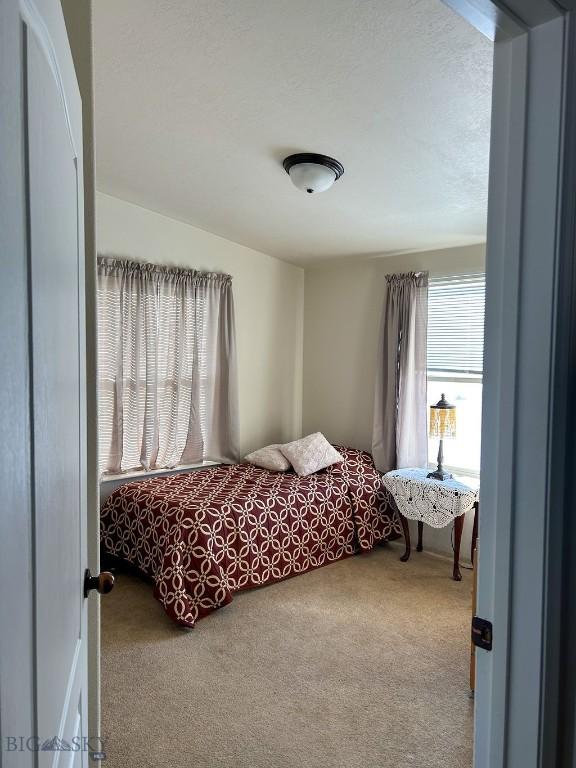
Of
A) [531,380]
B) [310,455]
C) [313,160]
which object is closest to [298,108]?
[313,160]

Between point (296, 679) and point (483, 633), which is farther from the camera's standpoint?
point (296, 679)

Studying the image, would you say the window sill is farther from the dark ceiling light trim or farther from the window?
the dark ceiling light trim

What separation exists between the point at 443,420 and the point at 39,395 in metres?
3.30

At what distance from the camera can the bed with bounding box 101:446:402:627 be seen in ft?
9.66

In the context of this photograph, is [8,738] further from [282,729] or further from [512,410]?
[282,729]

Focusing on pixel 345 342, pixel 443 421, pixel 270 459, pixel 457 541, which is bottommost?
pixel 457 541

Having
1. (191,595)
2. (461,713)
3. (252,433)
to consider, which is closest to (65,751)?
(461,713)

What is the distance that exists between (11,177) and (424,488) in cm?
344

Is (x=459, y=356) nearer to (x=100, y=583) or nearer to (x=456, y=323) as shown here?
(x=456, y=323)

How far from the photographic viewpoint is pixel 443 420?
11.8ft

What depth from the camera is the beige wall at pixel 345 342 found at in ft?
14.7

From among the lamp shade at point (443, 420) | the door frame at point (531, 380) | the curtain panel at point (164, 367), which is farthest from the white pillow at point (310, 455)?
the door frame at point (531, 380)

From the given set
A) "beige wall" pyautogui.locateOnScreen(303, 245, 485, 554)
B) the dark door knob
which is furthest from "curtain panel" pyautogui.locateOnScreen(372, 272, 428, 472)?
the dark door knob

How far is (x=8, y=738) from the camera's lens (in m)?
0.45
